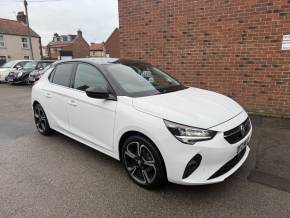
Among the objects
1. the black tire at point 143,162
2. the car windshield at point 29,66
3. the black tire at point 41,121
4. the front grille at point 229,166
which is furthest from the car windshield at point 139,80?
the car windshield at point 29,66

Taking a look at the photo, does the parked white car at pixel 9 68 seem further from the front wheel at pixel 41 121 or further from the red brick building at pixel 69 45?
the red brick building at pixel 69 45

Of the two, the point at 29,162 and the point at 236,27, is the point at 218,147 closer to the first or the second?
the point at 29,162

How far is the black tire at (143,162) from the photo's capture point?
253 cm

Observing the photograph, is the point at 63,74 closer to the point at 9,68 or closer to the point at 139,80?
the point at 139,80

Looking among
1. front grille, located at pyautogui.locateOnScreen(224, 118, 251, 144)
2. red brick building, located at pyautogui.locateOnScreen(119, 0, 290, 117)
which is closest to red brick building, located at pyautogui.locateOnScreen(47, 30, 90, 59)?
red brick building, located at pyautogui.locateOnScreen(119, 0, 290, 117)

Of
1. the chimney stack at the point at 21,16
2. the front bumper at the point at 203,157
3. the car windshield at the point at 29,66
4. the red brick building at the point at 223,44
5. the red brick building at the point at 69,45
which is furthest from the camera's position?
the red brick building at the point at 69,45

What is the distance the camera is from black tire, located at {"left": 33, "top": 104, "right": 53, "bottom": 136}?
14.4 ft

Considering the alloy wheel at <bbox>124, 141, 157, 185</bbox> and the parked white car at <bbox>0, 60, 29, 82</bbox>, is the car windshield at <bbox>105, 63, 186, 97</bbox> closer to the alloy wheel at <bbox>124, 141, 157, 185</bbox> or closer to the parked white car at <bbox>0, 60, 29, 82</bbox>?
the alloy wheel at <bbox>124, 141, 157, 185</bbox>

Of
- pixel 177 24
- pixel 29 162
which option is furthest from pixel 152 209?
pixel 177 24

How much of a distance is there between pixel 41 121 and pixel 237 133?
3.63m

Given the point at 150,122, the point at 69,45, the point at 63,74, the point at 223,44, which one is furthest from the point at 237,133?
the point at 69,45

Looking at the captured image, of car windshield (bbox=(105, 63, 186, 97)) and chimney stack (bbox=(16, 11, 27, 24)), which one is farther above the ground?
chimney stack (bbox=(16, 11, 27, 24))

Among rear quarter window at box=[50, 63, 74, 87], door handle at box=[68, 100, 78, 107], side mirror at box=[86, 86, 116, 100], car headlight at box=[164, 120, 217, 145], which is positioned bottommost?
car headlight at box=[164, 120, 217, 145]

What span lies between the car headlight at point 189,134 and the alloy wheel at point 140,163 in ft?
1.40
